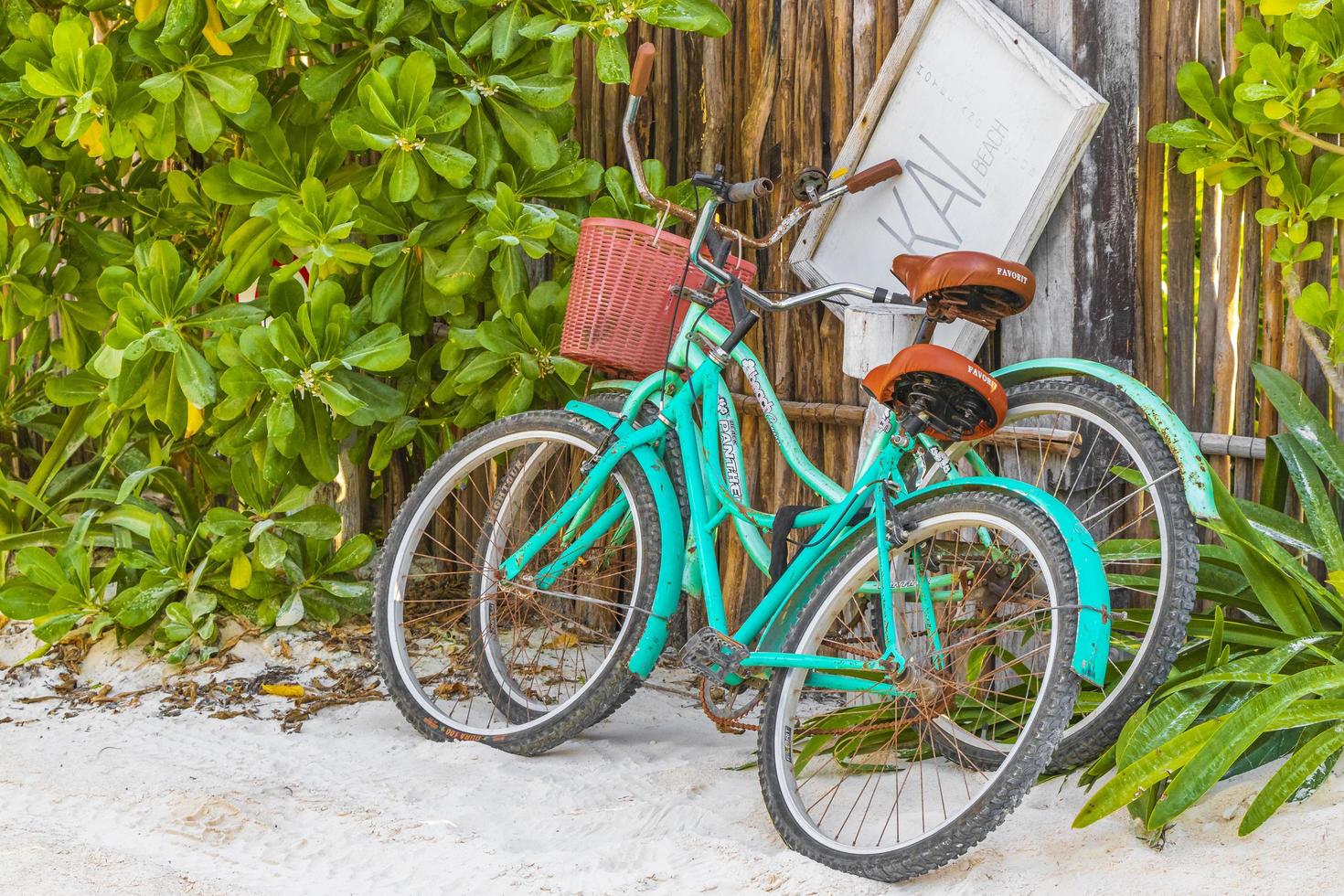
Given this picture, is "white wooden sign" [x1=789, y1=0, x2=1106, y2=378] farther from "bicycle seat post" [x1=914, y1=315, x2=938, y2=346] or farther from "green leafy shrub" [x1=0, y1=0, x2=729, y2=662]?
"green leafy shrub" [x1=0, y1=0, x2=729, y2=662]

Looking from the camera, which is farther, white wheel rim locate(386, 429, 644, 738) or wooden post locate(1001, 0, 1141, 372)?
white wheel rim locate(386, 429, 644, 738)

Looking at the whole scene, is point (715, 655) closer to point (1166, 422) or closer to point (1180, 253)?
point (1166, 422)

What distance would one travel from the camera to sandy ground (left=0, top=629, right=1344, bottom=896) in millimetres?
2035

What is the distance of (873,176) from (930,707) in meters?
1.20

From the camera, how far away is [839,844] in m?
2.20

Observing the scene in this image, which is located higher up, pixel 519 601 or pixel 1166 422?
pixel 1166 422

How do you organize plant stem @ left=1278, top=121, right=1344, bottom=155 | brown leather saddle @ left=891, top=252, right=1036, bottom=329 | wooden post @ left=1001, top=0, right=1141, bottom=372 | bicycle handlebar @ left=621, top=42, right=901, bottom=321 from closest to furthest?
brown leather saddle @ left=891, top=252, right=1036, bottom=329
plant stem @ left=1278, top=121, right=1344, bottom=155
bicycle handlebar @ left=621, top=42, right=901, bottom=321
wooden post @ left=1001, top=0, right=1141, bottom=372

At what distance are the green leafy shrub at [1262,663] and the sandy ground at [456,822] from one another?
0.27 feet

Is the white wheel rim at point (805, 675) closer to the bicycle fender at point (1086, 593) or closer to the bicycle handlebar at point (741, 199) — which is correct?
the bicycle fender at point (1086, 593)

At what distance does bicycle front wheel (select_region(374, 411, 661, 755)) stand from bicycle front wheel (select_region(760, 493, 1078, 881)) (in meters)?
0.48

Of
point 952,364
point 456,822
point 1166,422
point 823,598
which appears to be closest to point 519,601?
point 456,822

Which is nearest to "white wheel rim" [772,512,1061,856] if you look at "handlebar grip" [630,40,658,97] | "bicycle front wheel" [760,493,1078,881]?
"bicycle front wheel" [760,493,1078,881]

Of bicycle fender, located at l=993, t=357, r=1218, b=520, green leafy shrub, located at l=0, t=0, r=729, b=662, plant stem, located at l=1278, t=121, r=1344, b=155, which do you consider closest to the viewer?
bicycle fender, located at l=993, t=357, r=1218, b=520

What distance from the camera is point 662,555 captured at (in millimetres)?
2664
